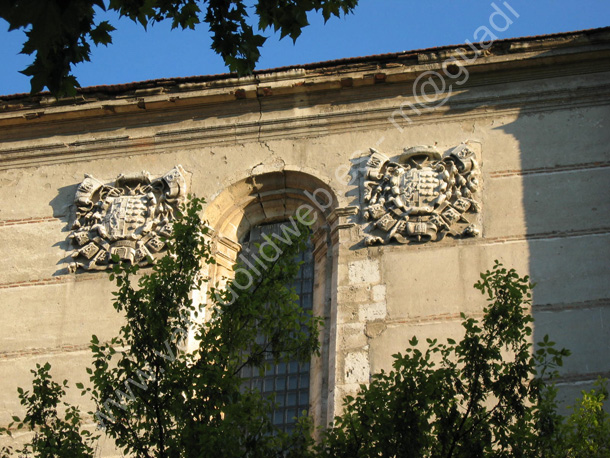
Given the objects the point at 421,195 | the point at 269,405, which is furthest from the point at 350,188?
the point at 269,405

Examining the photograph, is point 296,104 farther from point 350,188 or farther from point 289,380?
point 289,380

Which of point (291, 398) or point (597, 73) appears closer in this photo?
point (291, 398)

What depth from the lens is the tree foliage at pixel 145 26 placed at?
6936mm

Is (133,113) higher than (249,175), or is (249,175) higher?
(133,113)

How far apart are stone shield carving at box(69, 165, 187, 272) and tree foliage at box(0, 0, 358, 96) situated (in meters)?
5.60

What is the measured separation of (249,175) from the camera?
14953 millimetres

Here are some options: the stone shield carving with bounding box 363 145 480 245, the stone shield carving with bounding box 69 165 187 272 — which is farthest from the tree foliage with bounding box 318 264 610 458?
the stone shield carving with bounding box 69 165 187 272

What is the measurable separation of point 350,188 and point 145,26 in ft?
19.9

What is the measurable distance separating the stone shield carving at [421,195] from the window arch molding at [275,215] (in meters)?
0.60

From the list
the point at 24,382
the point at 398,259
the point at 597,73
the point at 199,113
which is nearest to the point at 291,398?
the point at 398,259

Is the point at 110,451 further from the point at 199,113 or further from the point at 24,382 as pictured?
the point at 199,113

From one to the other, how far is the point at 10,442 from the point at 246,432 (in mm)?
4557

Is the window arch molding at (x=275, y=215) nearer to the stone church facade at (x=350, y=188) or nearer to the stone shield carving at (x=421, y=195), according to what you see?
the stone church facade at (x=350, y=188)

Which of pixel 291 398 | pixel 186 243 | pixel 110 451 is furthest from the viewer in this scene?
pixel 291 398
